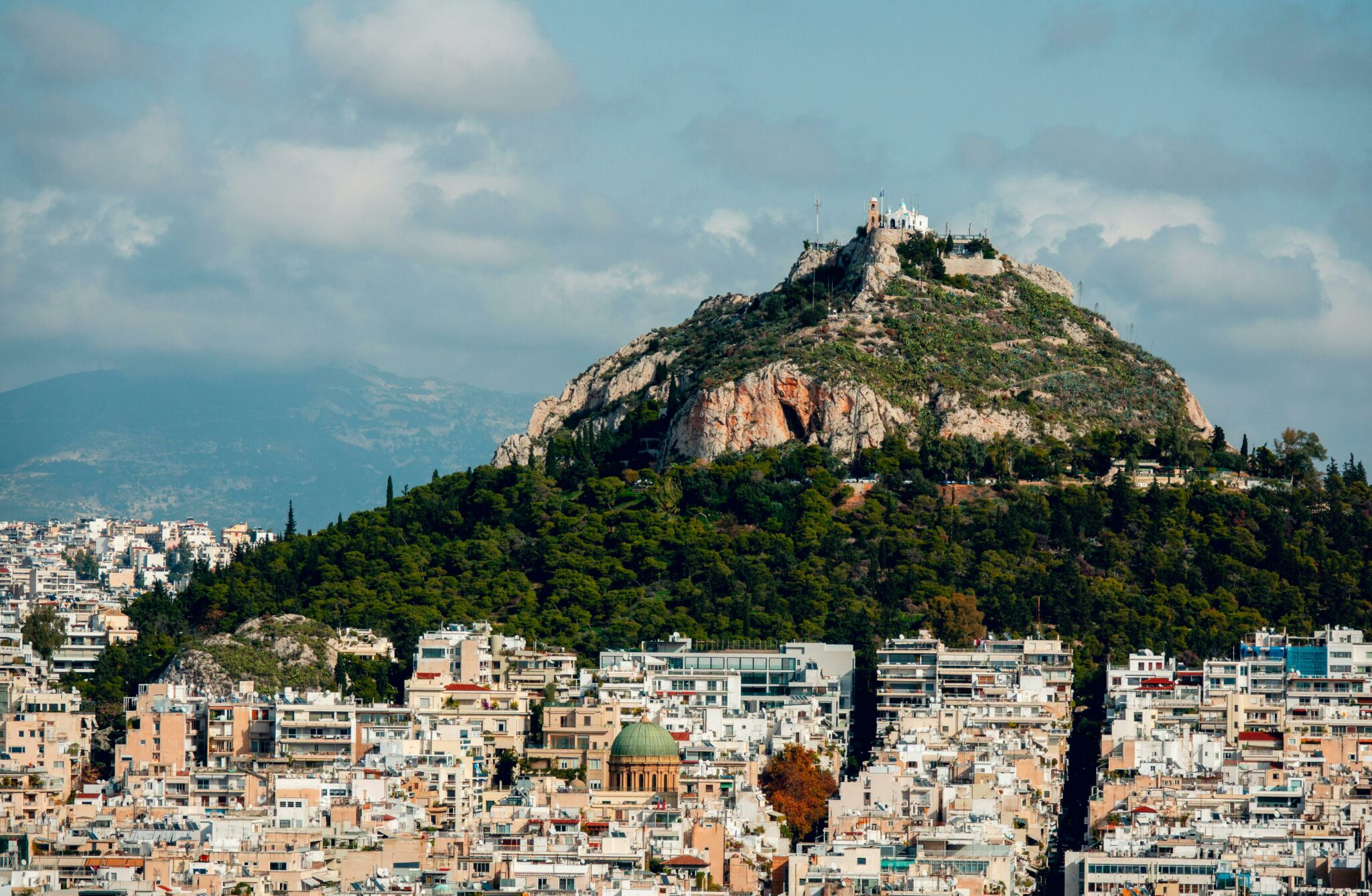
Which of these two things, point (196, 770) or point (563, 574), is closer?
point (196, 770)

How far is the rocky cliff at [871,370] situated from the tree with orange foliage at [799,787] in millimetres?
41051

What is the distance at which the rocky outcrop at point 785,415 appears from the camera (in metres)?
148

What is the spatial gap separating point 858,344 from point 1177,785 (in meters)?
56.1

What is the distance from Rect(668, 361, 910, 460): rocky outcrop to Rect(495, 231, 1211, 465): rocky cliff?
7 cm

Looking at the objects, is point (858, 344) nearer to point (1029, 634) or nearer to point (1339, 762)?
→ point (1029, 634)

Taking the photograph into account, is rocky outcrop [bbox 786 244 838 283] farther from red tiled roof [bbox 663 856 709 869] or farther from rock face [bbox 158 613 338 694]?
red tiled roof [bbox 663 856 709 869]

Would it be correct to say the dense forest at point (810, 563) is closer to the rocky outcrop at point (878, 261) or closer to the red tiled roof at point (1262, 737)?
the red tiled roof at point (1262, 737)

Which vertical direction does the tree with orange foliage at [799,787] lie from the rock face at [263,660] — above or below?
below

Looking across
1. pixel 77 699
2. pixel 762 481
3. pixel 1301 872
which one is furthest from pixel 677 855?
pixel 762 481

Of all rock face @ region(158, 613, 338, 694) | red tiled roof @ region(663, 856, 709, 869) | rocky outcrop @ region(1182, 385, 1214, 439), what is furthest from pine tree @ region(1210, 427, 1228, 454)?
red tiled roof @ region(663, 856, 709, 869)

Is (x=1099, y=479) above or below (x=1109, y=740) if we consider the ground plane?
above

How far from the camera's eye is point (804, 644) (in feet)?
410

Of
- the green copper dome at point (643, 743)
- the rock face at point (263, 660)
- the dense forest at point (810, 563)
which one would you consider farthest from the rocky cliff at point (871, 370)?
the green copper dome at point (643, 743)

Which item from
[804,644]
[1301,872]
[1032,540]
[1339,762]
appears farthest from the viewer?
[1032,540]
